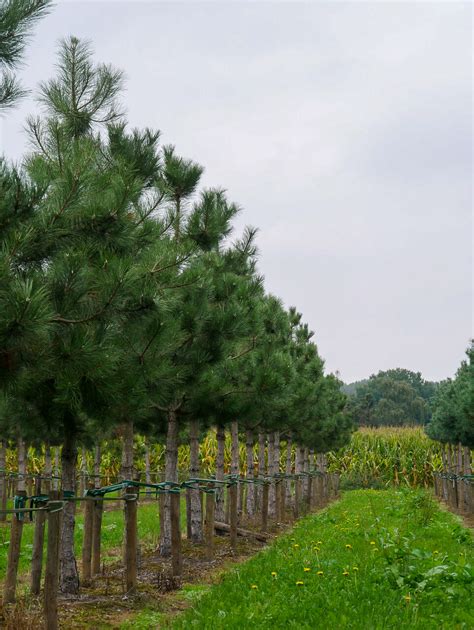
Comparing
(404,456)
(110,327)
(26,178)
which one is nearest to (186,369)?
(110,327)

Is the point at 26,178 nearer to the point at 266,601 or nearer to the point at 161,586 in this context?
the point at 266,601

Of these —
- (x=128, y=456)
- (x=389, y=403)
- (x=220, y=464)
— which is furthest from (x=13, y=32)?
(x=389, y=403)

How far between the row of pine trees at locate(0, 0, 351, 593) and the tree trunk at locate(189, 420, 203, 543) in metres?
0.06

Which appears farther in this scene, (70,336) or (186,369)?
(186,369)

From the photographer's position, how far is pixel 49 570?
6344mm

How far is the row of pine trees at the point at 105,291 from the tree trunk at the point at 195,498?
0.06m

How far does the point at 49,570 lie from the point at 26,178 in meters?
3.52

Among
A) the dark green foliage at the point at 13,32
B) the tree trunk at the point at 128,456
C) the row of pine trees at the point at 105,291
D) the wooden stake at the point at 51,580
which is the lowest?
the wooden stake at the point at 51,580

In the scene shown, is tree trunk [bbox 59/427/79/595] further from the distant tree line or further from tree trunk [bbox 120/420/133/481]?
the distant tree line

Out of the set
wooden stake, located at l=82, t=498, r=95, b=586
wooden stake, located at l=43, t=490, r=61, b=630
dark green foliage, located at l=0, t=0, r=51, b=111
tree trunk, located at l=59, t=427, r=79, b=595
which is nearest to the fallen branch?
wooden stake, located at l=82, t=498, r=95, b=586

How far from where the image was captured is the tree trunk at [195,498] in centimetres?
1389

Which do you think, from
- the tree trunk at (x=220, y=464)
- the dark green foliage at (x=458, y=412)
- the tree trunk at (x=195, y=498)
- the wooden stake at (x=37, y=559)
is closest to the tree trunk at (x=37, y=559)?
the wooden stake at (x=37, y=559)

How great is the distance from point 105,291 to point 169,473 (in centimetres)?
729

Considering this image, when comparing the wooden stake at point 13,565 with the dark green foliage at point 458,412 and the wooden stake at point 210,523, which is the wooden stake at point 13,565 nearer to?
the wooden stake at point 210,523
